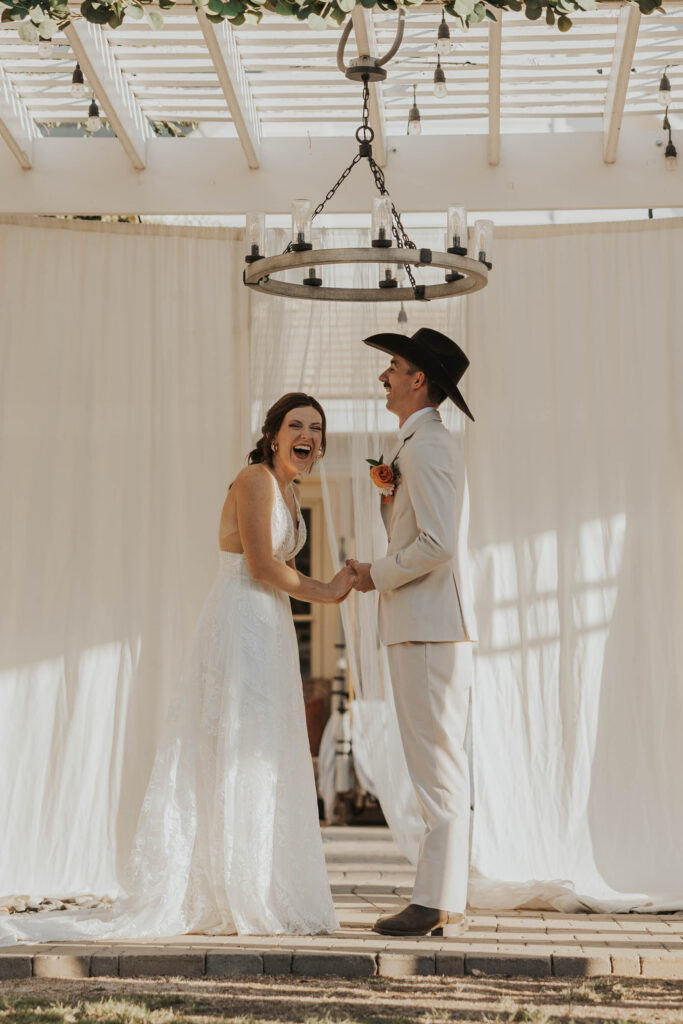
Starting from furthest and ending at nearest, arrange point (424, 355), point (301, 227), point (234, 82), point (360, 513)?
point (360, 513) → point (234, 82) → point (424, 355) → point (301, 227)

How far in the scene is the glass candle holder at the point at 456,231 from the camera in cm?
398

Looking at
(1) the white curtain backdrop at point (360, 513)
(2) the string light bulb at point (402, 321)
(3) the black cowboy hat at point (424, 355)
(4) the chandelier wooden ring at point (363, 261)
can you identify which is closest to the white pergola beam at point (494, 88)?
(1) the white curtain backdrop at point (360, 513)

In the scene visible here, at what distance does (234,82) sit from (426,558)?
2.28 m

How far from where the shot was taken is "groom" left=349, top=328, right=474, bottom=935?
410cm

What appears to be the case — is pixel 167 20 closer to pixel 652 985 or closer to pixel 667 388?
pixel 667 388

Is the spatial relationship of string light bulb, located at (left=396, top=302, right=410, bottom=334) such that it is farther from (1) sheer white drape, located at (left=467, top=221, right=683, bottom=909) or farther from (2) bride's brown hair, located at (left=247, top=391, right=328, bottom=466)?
(2) bride's brown hair, located at (left=247, top=391, right=328, bottom=466)

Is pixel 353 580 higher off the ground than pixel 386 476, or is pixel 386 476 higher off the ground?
pixel 386 476

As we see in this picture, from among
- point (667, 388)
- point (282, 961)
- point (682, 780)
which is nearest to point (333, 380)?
point (667, 388)

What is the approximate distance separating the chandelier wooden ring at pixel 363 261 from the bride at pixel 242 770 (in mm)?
402

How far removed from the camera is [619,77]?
498 cm

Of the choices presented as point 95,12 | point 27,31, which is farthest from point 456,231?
point 27,31

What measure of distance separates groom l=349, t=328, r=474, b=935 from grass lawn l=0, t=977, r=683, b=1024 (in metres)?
0.49

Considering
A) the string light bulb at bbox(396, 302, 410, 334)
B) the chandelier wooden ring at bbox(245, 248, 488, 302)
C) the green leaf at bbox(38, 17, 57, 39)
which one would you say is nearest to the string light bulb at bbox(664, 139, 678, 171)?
the string light bulb at bbox(396, 302, 410, 334)

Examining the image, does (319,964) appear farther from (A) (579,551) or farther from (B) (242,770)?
(A) (579,551)
